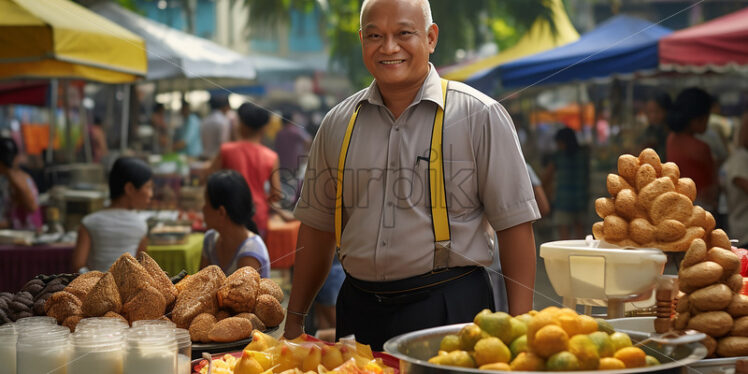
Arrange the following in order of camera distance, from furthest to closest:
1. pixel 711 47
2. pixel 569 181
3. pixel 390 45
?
pixel 569 181 → pixel 711 47 → pixel 390 45

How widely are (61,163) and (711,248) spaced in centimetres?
909

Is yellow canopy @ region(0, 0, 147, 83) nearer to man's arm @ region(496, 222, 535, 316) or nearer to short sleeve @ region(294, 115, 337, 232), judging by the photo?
short sleeve @ region(294, 115, 337, 232)

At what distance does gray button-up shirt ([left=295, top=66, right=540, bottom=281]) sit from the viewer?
92.4 inches

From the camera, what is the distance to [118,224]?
4.25 meters

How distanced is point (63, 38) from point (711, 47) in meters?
4.32

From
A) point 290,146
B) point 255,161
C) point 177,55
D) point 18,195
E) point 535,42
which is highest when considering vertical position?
point 535,42

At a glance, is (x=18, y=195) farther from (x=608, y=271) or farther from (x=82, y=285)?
(x=608, y=271)

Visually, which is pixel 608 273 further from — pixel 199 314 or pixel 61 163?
pixel 61 163

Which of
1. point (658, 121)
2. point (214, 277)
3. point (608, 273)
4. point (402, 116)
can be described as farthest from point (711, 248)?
point (658, 121)

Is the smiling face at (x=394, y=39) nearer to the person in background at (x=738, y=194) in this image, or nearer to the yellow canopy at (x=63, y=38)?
the yellow canopy at (x=63, y=38)

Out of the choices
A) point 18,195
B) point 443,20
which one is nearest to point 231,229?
point 18,195

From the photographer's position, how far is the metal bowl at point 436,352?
148 cm

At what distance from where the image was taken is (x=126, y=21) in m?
7.22

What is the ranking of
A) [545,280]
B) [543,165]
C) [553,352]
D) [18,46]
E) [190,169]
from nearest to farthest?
[553,352]
[545,280]
[18,46]
[190,169]
[543,165]
